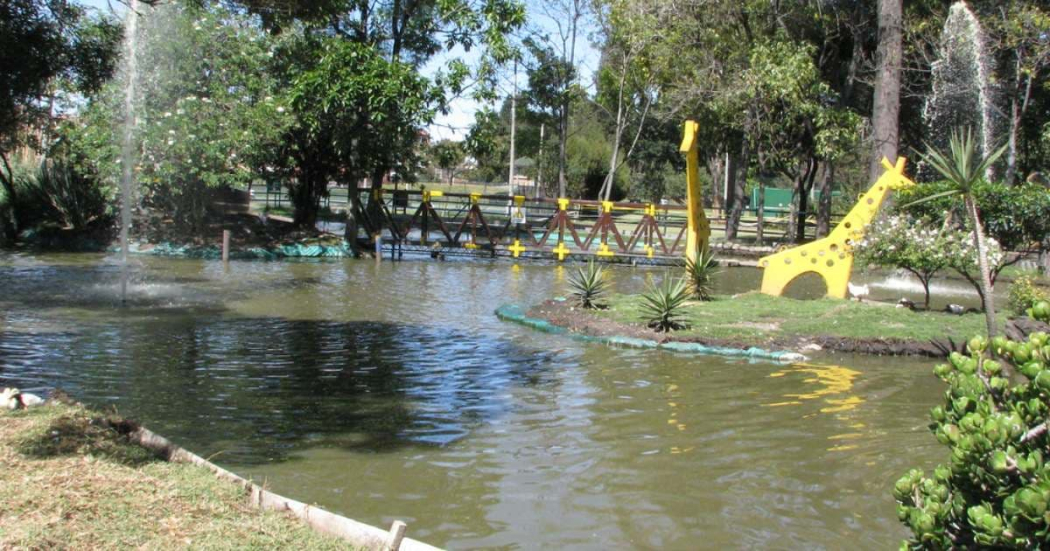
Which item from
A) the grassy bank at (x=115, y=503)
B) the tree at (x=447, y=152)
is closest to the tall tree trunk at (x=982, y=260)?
the grassy bank at (x=115, y=503)

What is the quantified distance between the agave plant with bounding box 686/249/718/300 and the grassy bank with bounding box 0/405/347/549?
35.9 ft

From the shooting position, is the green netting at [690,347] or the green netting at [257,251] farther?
the green netting at [257,251]

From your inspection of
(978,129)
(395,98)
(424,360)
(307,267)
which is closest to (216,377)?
(424,360)

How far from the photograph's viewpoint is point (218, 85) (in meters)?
23.0

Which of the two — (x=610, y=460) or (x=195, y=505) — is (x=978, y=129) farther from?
(x=195, y=505)

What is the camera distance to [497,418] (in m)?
8.47

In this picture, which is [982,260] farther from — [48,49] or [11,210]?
[11,210]

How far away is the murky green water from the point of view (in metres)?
6.15

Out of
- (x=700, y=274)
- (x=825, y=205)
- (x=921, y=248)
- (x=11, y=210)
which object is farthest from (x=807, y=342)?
(x=11, y=210)

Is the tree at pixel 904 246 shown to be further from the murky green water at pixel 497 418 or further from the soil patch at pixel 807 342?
the murky green water at pixel 497 418

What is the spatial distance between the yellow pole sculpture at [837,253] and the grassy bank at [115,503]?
11509 millimetres

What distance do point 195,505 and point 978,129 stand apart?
950 inches

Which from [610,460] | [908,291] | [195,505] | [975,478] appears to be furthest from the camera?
[908,291]

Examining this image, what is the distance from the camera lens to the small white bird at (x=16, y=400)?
665 cm
